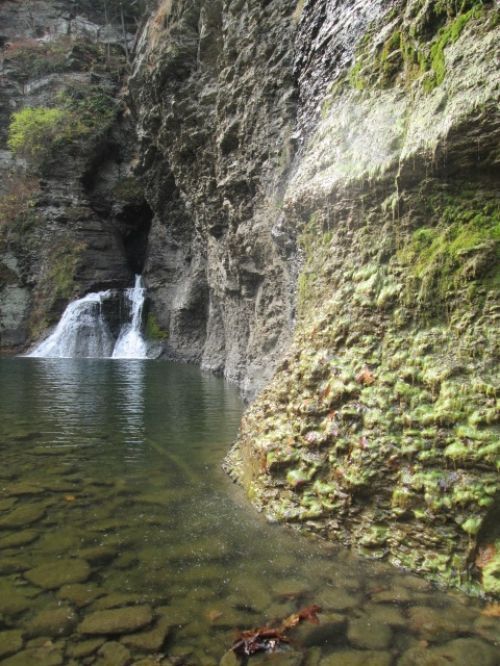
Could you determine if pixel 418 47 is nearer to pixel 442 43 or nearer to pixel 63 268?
pixel 442 43

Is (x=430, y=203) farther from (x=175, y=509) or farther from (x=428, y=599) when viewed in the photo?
(x=175, y=509)

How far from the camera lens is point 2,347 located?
103 ft

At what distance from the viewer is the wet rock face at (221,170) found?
→ 41.9 feet

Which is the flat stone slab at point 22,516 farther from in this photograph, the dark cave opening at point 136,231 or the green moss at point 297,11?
the dark cave opening at point 136,231

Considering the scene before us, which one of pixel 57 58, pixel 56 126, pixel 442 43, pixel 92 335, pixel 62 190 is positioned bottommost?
pixel 92 335

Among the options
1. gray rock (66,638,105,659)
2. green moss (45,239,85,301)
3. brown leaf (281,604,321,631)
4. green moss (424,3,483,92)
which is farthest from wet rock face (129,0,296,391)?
gray rock (66,638,105,659)

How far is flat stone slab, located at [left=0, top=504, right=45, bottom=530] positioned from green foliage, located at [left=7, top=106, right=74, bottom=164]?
110 ft

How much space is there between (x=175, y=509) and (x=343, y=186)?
3.95 metres

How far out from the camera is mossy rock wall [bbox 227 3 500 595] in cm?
396

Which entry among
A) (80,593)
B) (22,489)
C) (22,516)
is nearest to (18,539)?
(22,516)

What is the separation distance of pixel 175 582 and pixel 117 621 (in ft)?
1.93

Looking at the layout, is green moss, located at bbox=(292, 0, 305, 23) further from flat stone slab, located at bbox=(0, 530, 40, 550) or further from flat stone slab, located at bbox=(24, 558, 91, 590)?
flat stone slab, located at bbox=(24, 558, 91, 590)

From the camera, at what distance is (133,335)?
1197 inches

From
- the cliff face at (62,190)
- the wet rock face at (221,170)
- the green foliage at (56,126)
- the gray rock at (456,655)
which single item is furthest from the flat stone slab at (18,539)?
the green foliage at (56,126)
